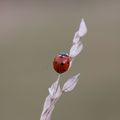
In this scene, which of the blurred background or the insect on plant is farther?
the blurred background

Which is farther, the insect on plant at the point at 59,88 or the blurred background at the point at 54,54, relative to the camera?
the blurred background at the point at 54,54

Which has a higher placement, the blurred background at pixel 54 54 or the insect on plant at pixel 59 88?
the blurred background at pixel 54 54

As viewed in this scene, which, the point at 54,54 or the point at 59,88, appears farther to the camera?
the point at 54,54

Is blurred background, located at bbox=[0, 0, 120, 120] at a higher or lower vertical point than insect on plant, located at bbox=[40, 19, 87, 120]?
higher

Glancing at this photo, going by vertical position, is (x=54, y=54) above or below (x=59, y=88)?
above
